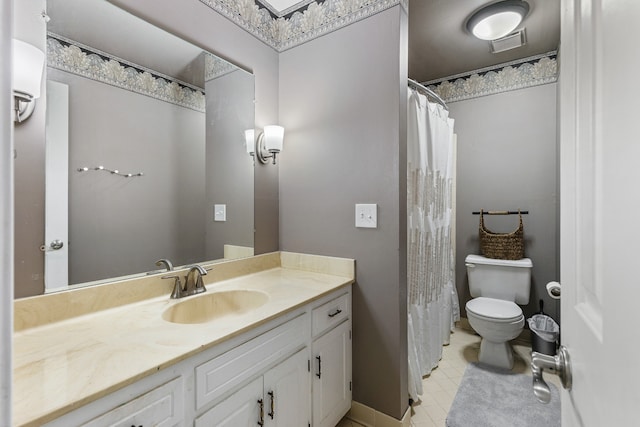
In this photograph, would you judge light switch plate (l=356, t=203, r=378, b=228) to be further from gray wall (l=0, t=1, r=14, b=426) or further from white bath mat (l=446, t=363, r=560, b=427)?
gray wall (l=0, t=1, r=14, b=426)

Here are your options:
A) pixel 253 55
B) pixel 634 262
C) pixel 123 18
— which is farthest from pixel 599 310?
pixel 253 55

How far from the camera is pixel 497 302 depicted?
7.94 ft

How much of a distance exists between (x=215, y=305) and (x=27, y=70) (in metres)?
1.12

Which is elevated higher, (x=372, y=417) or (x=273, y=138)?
(x=273, y=138)

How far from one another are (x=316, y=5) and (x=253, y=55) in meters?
0.49

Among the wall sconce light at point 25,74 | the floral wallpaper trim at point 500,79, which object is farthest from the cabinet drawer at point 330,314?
the floral wallpaper trim at point 500,79

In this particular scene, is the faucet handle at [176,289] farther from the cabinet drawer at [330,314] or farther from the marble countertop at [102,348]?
the cabinet drawer at [330,314]

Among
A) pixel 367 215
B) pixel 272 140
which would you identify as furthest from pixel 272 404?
pixel 272 140

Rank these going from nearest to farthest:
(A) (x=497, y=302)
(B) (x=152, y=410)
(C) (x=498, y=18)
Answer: (B) (x=152, y=410), (C) (x=498, y=18), (A) (x=497, y=302)

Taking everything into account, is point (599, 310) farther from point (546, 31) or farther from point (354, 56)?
point (546, 31)

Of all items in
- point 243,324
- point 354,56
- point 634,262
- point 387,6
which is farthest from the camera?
point 354,56

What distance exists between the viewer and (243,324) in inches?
41.3

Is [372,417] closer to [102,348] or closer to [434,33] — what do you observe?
[102,348]

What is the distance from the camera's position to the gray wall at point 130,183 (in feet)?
3.89
